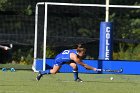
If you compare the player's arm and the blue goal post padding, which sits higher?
the player's arm

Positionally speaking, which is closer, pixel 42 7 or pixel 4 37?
pixel 42 7

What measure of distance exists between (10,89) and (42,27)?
10369 millimetres

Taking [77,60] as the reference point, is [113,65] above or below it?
below

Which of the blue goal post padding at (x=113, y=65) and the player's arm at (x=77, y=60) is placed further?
the blue goal post padding at (x=113, y=65)

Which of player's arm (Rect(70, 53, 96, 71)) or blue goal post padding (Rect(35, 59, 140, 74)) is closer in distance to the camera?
player's arm (Rect(70, 53, 96, 71))

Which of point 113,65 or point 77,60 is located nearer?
point 77,60

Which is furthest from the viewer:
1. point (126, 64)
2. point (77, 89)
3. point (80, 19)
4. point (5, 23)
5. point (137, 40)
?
point (80, 19)

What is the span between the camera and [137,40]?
30.0 metres

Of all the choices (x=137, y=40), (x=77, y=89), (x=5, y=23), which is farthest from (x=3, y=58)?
(x=77, y=89)

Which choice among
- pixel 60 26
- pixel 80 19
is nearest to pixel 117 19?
pixel 80 19

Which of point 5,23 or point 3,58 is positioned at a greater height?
point 5,23

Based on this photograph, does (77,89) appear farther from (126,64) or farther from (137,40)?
(137,40)

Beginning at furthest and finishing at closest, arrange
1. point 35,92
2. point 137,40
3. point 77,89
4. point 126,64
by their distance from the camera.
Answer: point 137,40, point 126,64, point 77,89, point 35,92

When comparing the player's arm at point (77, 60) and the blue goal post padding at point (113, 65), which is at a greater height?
the player's arm at point (77, 60)
